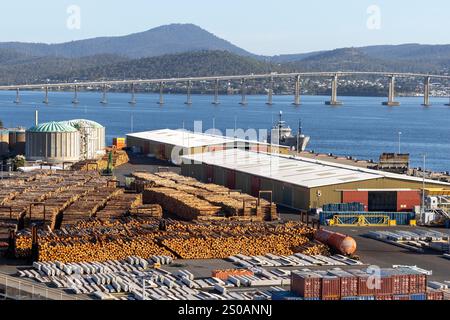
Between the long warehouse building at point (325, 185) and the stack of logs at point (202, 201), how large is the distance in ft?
5.45

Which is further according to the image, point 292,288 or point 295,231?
point 295,231

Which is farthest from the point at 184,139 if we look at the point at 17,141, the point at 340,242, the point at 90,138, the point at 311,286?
the point at 311,286

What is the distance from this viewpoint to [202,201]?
1083 inches

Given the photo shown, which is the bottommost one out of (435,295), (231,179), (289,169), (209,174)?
(209,174)

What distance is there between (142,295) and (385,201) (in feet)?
47.1

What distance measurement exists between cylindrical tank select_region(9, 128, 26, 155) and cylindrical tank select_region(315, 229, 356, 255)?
26128 millimetres

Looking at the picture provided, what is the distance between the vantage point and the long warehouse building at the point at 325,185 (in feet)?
96.5

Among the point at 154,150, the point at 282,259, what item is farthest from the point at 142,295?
the point at 154,150

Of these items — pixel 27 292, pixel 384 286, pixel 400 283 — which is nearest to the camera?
pixel 384 286

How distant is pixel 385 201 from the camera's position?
29.9 meters

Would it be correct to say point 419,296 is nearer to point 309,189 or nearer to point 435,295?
point 435,295

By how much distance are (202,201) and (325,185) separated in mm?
3961
